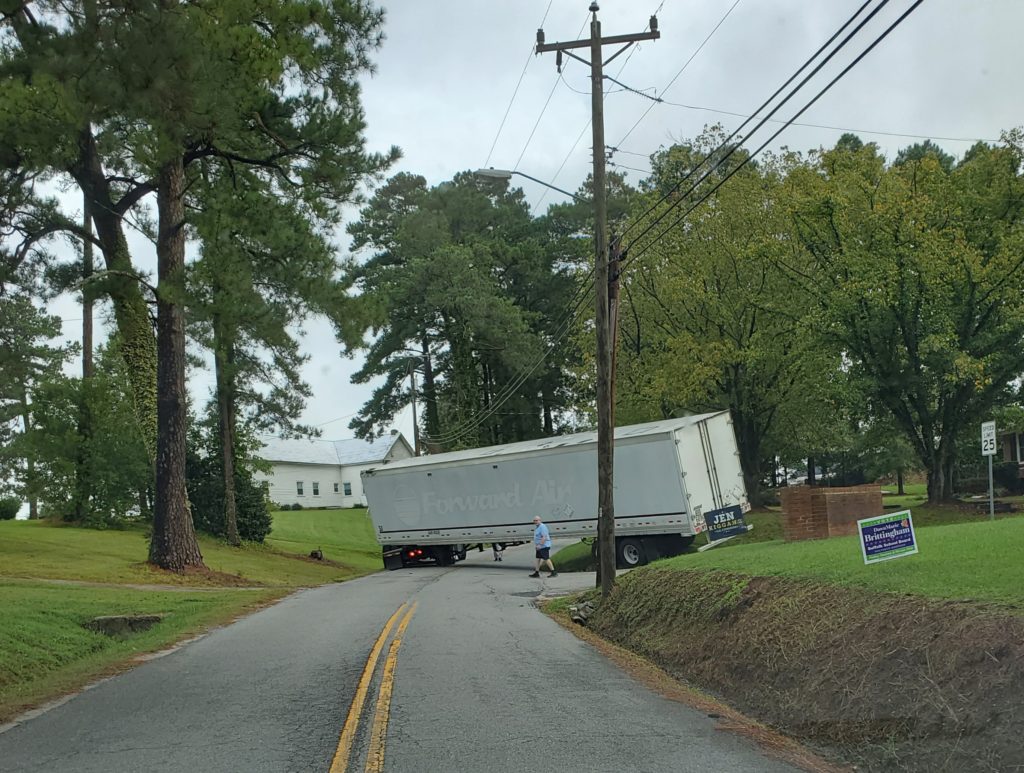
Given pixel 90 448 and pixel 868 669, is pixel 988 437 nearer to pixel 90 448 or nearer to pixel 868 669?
pixel 868 669

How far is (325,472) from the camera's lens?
282 ft

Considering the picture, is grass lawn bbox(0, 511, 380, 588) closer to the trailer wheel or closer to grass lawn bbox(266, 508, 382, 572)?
grass lawn bbox(266, 508, 382, 572)

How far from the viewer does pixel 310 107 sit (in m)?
24.1

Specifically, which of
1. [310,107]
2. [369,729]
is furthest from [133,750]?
[310,107]

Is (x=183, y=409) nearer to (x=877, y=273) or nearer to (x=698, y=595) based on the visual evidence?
(x=698, y=595)

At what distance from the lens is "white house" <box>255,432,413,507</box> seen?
81688 mm

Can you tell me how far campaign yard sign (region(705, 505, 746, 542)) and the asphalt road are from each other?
13.4 m

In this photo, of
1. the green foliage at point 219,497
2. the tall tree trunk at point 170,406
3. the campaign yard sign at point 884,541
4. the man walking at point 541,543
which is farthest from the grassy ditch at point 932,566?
the green foliage at point 219,497

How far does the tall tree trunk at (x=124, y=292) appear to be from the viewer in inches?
987

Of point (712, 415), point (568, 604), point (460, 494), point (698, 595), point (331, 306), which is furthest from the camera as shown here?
point (460, 494)

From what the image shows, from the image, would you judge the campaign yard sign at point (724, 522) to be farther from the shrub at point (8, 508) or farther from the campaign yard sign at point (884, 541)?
the shrub at point (8, 508)

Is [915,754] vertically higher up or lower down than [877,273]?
lower down

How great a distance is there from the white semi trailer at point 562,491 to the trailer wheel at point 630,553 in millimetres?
30

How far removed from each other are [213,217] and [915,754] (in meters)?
18.9
